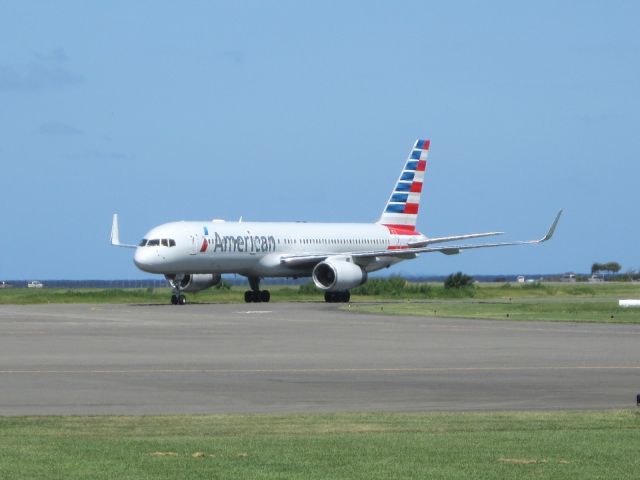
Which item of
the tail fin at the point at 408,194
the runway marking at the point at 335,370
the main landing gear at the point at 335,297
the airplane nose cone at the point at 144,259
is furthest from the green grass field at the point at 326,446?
the tail fin at the point at 408,194

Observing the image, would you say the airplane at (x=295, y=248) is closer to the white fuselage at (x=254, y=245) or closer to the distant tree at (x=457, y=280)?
the white fuselage at (x=254, y=245)

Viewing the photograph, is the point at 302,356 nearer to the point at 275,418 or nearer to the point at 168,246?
the point at 275,418

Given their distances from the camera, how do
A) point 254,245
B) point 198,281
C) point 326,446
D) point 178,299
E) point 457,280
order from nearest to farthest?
point 326,446 < point 178,299 < point 254,245 < point 198,281 < point 457,280

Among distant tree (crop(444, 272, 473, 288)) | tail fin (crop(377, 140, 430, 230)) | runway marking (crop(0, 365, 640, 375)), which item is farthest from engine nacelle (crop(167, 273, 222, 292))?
runway marking (crop(0, 365, 640, 375))

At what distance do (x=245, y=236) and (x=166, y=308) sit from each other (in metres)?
9.09

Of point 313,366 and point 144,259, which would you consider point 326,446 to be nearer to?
point 313,366

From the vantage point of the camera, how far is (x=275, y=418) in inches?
566

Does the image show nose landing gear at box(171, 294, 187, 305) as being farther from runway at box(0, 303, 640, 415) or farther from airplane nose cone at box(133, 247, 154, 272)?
runway at box(0, 303, 640, 415)

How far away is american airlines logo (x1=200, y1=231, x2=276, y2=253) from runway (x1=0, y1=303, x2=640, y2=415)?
19.5 metres

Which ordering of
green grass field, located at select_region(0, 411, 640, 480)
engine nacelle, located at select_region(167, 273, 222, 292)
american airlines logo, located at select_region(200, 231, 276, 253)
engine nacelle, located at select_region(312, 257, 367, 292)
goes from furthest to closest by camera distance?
1. engine nacelle, located at select_region(167, 273, 222, 292)
2. engine nacelle, located at select_region(312, 257, 367, 292)
3. american airlines logo, located at select_region(200, 231, 276, 253)
4. green grass field, located at select_region(0, 411, 640, 480)

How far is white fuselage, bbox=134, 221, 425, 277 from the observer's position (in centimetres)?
5844

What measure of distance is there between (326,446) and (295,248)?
5360 centimetres

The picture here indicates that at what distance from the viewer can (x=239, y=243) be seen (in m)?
61.4

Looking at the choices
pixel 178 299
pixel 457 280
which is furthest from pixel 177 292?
pixel 457 280
